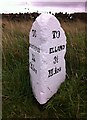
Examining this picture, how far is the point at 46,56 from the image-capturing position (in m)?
2.71

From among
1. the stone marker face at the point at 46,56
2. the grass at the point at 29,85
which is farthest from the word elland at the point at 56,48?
the grass at the point at 29,85

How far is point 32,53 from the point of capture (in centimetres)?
288

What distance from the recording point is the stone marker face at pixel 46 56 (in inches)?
106

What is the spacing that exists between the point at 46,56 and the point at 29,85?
0.47 m

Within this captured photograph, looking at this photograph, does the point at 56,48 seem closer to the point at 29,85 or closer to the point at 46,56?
the point at 46,56

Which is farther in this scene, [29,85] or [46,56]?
[29,85]

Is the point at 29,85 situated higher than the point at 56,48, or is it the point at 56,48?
the point at 56,48

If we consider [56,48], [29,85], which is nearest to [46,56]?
[56,48]

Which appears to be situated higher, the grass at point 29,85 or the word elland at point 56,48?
the word elland at point 56,48

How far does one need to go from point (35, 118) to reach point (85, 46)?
107cm

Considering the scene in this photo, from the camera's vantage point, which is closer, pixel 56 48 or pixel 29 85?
pixel 56 48

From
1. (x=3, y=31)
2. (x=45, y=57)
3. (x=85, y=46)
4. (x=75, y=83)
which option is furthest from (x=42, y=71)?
(x=3, y=31)

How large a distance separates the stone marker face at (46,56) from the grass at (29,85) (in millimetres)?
104

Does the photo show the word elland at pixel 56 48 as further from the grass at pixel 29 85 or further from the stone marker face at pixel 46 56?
the grass at pixel 29 85
